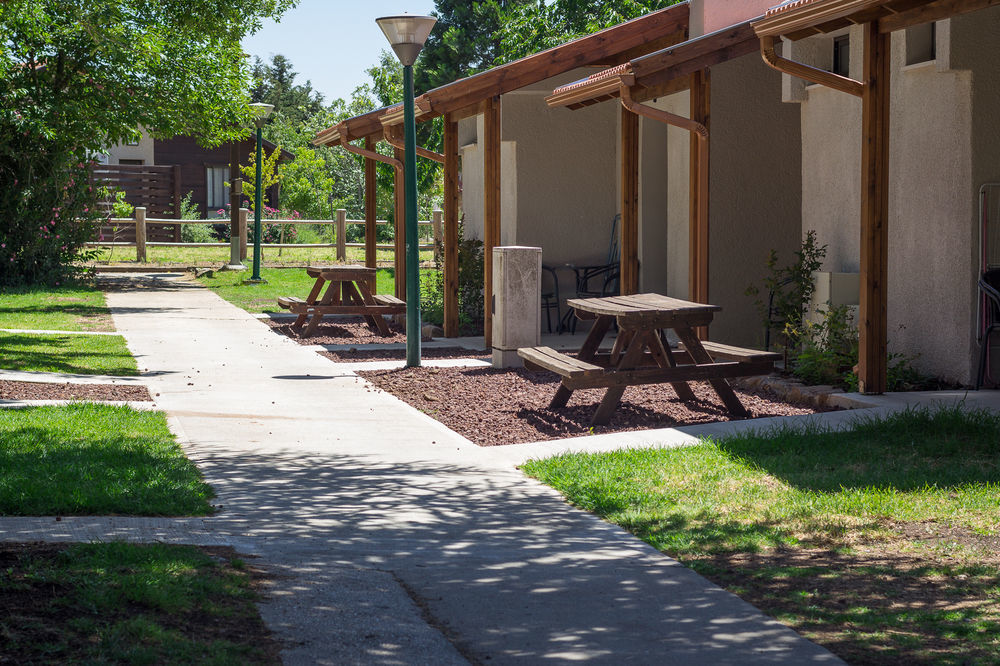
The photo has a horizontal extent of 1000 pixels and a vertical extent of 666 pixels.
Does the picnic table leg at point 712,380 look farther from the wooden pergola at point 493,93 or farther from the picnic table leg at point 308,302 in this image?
the picnic table leg at point 308,302

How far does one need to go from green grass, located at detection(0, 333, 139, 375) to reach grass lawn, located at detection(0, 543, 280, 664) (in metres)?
7.16

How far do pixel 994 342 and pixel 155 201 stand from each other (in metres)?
32.3

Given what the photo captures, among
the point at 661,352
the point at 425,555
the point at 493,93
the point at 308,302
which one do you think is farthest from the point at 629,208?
the point at 425,555

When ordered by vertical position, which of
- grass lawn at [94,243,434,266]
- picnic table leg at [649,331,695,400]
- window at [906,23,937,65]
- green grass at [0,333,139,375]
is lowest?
green grass at [0,333,139,375]

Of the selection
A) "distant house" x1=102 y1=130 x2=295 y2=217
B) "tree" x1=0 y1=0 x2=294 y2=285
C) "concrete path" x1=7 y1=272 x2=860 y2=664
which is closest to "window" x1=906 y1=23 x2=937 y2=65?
"concrete path" x1=7 y1=272 x2=860 y2=664

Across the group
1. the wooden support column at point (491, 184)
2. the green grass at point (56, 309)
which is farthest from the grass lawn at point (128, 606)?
the green grass at point (56, 309)

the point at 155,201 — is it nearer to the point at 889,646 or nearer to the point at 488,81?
the point at 488,81

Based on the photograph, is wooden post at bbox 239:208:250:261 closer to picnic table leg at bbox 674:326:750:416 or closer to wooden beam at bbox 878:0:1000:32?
picnic table leg at bbox 674:326:750:416

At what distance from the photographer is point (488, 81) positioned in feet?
43.8

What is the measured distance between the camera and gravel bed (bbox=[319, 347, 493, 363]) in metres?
13.4

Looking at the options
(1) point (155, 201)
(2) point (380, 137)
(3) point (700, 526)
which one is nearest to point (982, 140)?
(3) point (700, 526)

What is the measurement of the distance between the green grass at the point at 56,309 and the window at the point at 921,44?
10.9 meters

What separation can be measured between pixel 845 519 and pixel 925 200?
4.80m

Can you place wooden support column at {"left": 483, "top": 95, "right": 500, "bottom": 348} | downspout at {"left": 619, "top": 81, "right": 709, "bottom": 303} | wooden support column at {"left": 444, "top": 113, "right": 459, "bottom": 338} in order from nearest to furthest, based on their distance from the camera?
downspout at {"left": 619, "top": 81, "right": 709, "bottom": 303} → wooden support column at {"left": 483, "top": 95, "right": 500, "bottom": 348} → wooden support column at {"left": 444, "top": 113, "right": 459, "bottom": 338}
